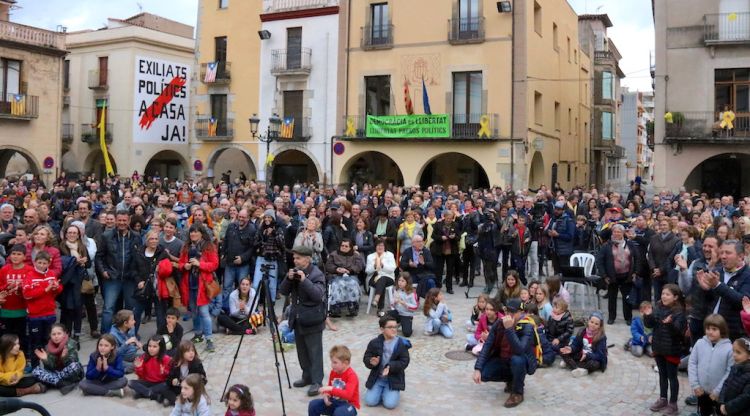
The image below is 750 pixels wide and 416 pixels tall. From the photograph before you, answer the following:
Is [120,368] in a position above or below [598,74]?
below

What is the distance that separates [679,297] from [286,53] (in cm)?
2362

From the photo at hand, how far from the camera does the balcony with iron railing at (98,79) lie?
33469mm

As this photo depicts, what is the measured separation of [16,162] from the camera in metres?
35.4

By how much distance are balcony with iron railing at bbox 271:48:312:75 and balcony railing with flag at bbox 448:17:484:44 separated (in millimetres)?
6456

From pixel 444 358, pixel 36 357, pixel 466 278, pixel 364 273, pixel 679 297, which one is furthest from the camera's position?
pixel 466 278

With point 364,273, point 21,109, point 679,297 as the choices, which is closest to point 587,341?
point 679,297

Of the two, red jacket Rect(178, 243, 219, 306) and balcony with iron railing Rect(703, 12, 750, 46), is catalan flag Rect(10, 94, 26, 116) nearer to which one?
red jacket Rect(178, 243, 219, 306)

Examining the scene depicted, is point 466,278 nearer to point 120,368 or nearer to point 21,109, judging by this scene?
point 120,368

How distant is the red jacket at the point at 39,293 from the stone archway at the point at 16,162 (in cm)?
2314

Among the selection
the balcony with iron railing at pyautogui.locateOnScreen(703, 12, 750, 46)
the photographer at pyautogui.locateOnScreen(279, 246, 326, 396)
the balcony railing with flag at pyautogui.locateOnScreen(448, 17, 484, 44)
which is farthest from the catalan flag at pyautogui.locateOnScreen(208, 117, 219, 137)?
the photographer at pyautogui.locateOnScreen(279, 246, 326, 396)

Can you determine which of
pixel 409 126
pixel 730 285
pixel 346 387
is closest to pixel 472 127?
pixel 409 126

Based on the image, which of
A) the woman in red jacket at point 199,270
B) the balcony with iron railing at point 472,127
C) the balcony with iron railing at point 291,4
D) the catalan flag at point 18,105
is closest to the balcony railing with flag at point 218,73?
the balcony with iron railing at point 291,4

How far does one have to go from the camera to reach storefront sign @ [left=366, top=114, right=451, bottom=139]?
25188 mm

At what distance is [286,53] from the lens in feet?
93.5
